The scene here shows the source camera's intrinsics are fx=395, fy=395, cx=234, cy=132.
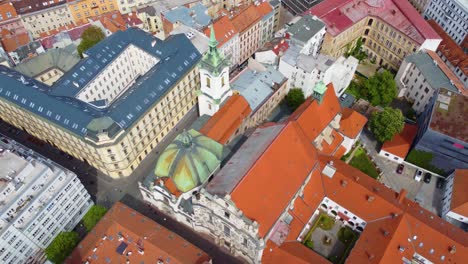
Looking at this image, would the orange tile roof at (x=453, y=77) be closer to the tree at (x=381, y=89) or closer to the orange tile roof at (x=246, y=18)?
the tree at (x=381, y=89)

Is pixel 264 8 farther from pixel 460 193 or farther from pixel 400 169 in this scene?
pixel 460 193

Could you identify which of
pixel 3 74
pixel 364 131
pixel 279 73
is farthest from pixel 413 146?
pixel 3 74

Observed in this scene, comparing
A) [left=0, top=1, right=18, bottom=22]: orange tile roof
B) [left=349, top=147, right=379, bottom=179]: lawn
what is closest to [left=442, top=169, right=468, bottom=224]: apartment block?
[left=349, top=147, right=379, bottom=179]: lawn

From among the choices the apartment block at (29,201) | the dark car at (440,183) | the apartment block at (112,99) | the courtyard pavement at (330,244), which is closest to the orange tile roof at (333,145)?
the courtyard pavement at (330,244)

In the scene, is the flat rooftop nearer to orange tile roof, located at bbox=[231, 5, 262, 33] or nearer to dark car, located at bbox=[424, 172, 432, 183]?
dark car, located at bbox=[424, 172, 432, 183]

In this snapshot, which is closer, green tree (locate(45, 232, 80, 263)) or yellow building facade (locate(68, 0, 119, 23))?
green tree (locate(45, 232, 80, 263))

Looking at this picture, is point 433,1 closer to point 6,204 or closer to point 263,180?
point 263,180

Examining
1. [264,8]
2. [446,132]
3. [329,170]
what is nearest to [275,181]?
[329,170]

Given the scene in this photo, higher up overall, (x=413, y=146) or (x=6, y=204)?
(x=413, y=146)
